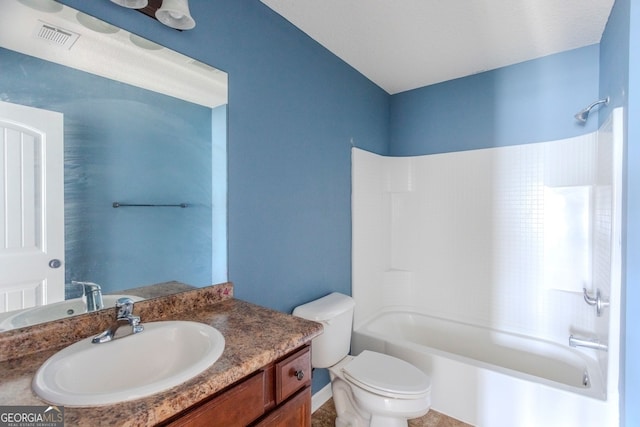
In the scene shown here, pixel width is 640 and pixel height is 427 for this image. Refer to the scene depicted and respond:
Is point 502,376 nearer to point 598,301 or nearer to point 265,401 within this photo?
point 598,301

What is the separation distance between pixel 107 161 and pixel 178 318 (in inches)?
25.1

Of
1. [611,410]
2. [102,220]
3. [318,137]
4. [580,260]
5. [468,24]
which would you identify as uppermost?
[468,24]

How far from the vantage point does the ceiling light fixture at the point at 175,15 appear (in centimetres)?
111

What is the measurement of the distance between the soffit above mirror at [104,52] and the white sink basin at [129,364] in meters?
0.91

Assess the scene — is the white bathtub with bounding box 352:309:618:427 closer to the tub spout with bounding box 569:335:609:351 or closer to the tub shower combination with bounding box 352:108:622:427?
the tub shower combination with bounding box 352:108:622:427

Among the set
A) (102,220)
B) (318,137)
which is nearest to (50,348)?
(102,220)

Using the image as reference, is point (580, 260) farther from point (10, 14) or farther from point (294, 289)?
point (10, 14)

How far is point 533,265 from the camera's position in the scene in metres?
2.22

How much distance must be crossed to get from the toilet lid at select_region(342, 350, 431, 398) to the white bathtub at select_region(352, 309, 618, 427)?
35 centimetres

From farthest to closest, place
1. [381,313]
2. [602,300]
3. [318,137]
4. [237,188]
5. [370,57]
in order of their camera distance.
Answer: [381,313] < [370,57] < [318,137] < [602,300] < [237,188]

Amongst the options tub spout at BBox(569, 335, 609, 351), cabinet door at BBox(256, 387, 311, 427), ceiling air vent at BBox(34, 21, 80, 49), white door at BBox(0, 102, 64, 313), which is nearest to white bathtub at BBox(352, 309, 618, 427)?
tub spout at BBox(569, 335, 609, 351)

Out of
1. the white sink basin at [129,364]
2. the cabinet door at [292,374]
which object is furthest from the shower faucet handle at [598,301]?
the white sink basin at [129,364]

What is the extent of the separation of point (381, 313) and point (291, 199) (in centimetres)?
146

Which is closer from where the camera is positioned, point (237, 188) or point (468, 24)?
point (237, 188)
